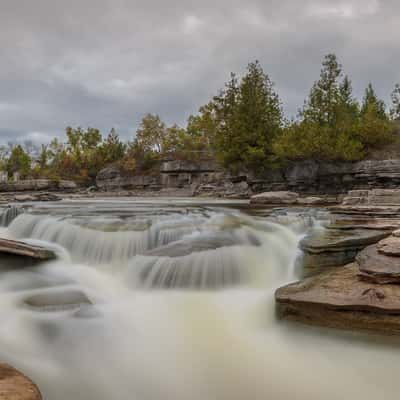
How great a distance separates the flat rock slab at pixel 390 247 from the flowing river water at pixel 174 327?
1156 millimetres

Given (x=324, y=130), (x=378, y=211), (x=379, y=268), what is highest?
(x=324, y=130)

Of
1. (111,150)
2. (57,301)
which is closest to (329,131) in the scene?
(57,301)

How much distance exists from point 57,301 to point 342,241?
14.7 ft

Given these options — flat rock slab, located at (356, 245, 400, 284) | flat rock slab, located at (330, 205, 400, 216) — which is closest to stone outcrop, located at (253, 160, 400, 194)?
flat rock slab, located at (330, 205, 400, 216)

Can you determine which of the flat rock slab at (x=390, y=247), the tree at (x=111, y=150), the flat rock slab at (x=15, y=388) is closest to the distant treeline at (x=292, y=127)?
the flat rock slab at (x=390, y=247)

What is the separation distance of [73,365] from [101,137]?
5624cm

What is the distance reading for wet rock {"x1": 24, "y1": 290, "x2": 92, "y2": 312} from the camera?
14.8 ft

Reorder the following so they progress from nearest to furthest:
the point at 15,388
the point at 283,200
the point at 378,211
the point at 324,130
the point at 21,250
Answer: the point at 15,388, the point at 21,250, the point at 378,211, the point at 283,200, the point at 324,130

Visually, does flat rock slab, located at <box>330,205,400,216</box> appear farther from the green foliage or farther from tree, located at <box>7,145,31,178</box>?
tree, located at <box>7,145,31,178</box>

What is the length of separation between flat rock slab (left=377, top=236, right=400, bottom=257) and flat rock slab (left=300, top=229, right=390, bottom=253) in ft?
2.54

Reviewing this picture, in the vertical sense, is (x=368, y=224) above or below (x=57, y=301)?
above

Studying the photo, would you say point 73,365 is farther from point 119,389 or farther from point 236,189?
point 236,189

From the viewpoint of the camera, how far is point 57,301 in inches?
184

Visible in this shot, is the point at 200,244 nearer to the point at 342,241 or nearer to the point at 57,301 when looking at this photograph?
the point at 342,241
